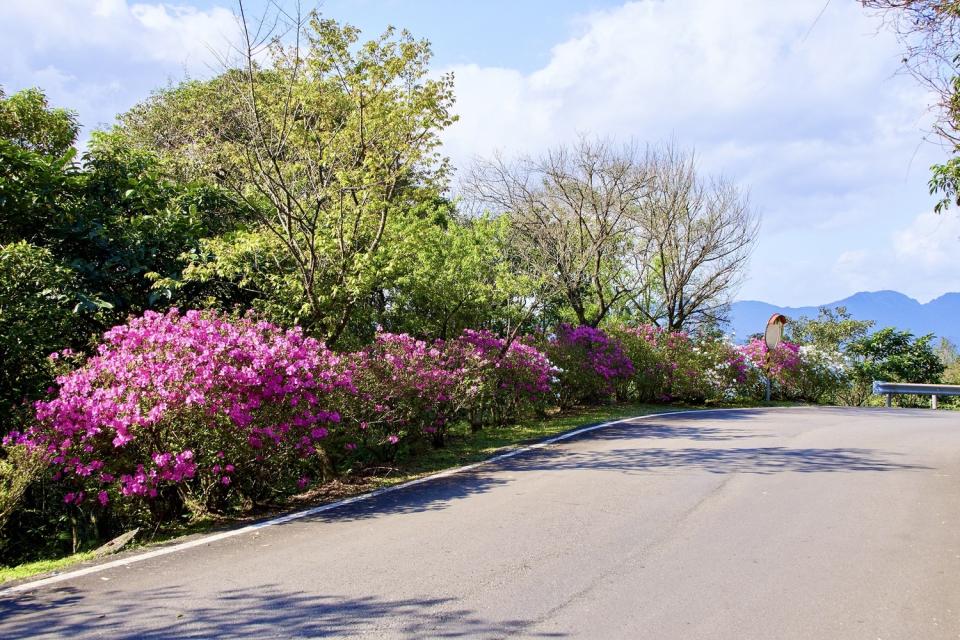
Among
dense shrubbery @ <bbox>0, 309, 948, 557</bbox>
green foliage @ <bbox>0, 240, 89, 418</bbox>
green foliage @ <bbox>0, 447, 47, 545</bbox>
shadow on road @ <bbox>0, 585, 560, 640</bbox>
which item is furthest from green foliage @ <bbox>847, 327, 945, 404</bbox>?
green foliage @ <bbox>0, 447, 47, 545</bbox>

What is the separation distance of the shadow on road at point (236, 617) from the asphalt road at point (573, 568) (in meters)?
0.02

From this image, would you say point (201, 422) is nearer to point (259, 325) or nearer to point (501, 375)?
point (259, 325)

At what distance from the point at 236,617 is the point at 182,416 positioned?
9.78 ft

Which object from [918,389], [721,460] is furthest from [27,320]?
[918,389]

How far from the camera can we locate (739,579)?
4.93m

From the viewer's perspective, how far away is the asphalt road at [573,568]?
416 cm

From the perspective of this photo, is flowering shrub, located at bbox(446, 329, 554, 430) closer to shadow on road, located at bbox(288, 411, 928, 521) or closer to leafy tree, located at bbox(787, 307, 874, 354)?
shadow on road, located at bbox(288, 411, 928, 521)

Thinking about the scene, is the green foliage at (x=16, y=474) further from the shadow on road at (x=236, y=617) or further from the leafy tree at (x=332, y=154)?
the leafy tree at (x=332, y=154)

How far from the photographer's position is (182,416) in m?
6.70

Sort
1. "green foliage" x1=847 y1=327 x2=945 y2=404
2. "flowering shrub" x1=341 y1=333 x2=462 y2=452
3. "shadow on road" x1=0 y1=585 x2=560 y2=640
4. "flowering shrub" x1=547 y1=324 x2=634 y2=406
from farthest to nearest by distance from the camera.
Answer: "green foliage" x1=847 y1=327 x2=945 y2=404
"flowering shrub" x1=547 y1=324 x2=634 y2=406
"flowering shrub" x1=341 y1=333 x2=462 y2=452
"shadow on road" x1=0 y1=585 x2=560 y2=640

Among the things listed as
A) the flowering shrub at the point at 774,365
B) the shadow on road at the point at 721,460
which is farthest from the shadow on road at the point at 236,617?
the flowering shrub at the point at 774,365

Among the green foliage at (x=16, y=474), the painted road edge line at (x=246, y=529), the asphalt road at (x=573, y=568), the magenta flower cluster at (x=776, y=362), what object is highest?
the magenta flower cluster at (x=776, y=362)

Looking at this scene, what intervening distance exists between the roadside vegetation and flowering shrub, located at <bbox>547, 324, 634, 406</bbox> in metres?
0.06

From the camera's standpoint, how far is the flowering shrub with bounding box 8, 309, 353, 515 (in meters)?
6.45
